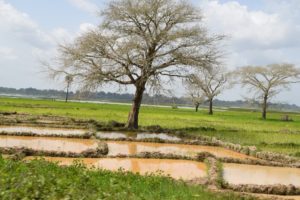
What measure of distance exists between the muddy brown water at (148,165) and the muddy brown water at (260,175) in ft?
3.46

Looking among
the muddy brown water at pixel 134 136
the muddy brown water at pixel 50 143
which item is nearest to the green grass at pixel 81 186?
the muddy brown water at pixel 50 143

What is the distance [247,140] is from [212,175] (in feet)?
40.5

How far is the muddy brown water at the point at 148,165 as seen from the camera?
15604 millimetres

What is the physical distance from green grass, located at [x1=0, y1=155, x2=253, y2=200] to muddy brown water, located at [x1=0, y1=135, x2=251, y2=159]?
7.66 meters

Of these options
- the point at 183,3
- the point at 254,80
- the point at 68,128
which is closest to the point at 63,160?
the point at 68,128

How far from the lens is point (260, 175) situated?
16359 millimetres

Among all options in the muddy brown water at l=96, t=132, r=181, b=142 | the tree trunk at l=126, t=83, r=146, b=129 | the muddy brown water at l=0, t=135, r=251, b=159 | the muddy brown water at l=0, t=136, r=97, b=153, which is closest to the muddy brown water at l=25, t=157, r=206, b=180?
the muddy brown water at l=0, t=135, r=251, b=159

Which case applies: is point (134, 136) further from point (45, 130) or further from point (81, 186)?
point (81, 186)

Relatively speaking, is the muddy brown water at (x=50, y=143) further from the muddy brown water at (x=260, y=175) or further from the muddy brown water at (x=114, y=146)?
the muddy brown water at (x=260, y=175)

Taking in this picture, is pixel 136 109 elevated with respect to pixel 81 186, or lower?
elevated

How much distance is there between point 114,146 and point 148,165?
501 cm

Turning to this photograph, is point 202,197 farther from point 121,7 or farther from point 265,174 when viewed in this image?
point 121,7

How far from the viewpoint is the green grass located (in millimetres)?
6520

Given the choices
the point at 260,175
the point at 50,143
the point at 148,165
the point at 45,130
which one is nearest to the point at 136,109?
the point at 45,130
